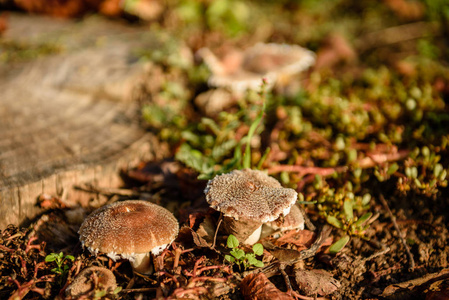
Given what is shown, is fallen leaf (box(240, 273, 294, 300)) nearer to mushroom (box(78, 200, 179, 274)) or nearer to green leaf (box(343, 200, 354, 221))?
mushroom (box(78, 200, 179, 274))

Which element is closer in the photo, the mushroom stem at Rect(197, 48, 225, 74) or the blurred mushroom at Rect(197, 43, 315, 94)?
the blurred mushroom at Rect(197, 43, 315, 94)

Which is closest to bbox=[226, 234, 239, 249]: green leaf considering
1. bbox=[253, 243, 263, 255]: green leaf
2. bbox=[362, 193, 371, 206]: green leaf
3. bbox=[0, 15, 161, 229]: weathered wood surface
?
bbox=[253, 243, 263, 255]: green leaf

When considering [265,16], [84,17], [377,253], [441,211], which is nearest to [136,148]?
[377,253]

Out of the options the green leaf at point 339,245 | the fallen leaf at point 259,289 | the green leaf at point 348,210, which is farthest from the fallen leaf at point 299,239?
the fallen leaf at point 259,289

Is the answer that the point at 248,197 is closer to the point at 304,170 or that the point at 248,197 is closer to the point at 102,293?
the point at 102,293

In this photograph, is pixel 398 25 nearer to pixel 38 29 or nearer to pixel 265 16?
pixel 265 16

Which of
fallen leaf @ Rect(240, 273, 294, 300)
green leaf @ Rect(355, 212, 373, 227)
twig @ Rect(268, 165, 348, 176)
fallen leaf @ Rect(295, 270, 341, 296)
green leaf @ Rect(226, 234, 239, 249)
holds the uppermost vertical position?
twig @ Rect(268, 165, 348, 176)
